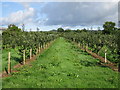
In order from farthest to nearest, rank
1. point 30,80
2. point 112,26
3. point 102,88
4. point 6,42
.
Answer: point 112,26 → point 6,42 → point 30,80 → point 102,88

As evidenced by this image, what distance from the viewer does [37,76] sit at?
9.77 meters

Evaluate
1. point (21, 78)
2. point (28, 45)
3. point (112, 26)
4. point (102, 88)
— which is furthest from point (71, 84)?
point (112, 26)

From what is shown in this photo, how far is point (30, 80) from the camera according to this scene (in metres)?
8.82

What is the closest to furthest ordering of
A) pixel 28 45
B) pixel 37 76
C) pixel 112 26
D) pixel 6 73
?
Result: pixel 37 76 < pixel 6 73 < pixel 28 45 < pixel 112 26

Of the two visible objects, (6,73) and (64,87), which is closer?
(64,87)

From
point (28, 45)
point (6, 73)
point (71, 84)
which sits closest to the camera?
point (71, 84)

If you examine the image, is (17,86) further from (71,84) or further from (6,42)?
(6,42)

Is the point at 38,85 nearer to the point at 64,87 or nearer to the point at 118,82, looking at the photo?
the point at 64,87

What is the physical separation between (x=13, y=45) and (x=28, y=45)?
15.2m

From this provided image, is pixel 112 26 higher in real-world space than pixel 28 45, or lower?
higher

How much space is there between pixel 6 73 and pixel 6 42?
21.2m

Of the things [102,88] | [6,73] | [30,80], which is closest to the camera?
[102,88]

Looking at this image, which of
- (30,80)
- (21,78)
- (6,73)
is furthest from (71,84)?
(6,73)

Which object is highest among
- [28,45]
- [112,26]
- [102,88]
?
[112,26]
